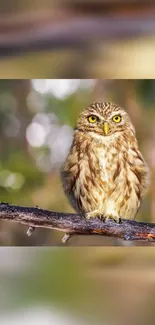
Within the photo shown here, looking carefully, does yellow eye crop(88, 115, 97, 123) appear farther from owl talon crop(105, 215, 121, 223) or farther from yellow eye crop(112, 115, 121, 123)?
owl talon crop(105, 215, 121, 223)

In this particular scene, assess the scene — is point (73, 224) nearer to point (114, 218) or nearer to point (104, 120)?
point (114, 218)
